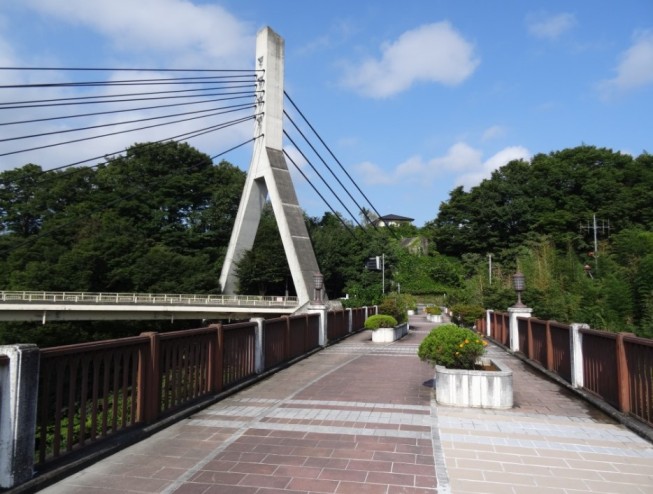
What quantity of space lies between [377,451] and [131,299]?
29.4 metres

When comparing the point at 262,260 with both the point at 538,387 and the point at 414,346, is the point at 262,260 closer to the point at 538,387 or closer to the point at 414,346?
the point at 414,346

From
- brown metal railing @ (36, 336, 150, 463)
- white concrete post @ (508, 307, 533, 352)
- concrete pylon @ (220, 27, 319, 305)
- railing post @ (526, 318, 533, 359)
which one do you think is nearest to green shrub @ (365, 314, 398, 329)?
white concrete post @ (508, 307, 533, 352)

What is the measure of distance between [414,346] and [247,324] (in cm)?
812

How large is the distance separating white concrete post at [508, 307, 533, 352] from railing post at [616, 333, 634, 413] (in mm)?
7137

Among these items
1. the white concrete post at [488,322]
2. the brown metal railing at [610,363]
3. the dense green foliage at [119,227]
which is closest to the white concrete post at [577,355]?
the brown metal railing at [610,363]

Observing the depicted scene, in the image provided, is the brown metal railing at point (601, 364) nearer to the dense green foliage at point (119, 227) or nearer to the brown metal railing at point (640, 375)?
the brown metal railing at point (640, 375)

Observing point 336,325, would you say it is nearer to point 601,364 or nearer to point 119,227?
point 601,364

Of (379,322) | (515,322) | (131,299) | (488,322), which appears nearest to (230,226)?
(131,299)

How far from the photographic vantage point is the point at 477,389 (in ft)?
19.6

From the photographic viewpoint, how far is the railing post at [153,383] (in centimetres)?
479

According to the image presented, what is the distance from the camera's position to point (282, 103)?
23.1 meters

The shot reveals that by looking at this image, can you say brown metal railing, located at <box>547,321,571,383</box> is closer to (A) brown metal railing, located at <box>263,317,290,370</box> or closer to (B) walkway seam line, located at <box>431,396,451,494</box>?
(B) walkway seam line, located at <box>431,396,451,494</box>

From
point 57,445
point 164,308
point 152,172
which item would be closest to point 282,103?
point 164,308

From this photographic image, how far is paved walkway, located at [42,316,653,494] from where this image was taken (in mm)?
3432
